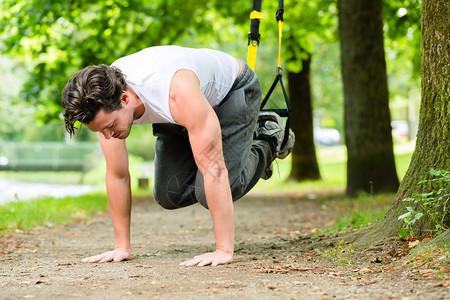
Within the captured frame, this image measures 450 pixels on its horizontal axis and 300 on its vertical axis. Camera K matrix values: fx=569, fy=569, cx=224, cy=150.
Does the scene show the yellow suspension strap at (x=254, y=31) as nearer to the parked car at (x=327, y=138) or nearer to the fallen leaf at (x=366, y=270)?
the fallen leaf at (x=366, y=270)

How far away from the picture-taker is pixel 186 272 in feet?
10.2

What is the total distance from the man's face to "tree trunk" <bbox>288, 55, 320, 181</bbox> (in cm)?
914

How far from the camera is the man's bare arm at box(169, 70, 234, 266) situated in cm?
305

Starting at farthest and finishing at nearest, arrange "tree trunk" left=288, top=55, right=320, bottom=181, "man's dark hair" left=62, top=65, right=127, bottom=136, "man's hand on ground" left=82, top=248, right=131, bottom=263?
"tree trunk" left=288, top=55, right=320, bottom=181
"man's hand on ground" left=82, top=248, right=131, bottom=263
"man's dark hair" left=62, top=65, right=127, bottom=136

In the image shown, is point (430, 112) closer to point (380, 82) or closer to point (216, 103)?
point (216, 103)

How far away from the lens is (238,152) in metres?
3.59

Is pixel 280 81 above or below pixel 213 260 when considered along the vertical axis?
above

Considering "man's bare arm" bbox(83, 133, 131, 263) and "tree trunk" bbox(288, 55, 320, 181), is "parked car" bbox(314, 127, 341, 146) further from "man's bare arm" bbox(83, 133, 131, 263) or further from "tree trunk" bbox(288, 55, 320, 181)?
"man's bare arm" bbox(83, 133, 131, 263)

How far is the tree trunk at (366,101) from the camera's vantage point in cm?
754

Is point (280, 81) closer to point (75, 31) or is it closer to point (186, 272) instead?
point (186, 272)

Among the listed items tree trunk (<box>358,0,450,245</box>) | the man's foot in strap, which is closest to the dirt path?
tree trunk (<box>358,0,450,245</box>)

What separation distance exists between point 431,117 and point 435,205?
57cm

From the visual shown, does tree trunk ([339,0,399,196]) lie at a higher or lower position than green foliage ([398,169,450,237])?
higher

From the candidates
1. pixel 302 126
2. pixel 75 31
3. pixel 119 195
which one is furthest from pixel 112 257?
pixel 302 126
